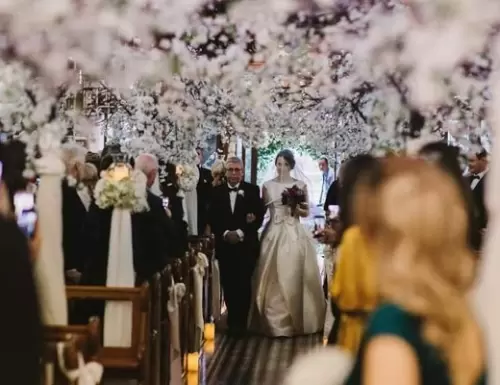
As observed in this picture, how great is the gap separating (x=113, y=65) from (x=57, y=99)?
0.50m

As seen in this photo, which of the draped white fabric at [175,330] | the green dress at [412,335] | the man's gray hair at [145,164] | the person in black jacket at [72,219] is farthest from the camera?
the man's gray hair at [145,164]

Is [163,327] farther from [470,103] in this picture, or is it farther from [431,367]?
[431,367]

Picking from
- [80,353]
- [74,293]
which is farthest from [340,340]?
[74,293]

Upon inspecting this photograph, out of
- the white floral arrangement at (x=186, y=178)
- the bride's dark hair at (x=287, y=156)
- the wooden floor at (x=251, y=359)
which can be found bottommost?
the wooden floor at (x=251, y=359)

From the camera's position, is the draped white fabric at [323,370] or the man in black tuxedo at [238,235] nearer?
the draped white fabric at [323,370]

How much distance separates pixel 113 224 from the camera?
6000mm

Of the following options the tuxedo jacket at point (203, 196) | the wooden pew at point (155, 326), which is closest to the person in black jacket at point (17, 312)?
the wooden pew at point (155, 326)

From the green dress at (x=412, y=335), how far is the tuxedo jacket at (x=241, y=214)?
7.91 m

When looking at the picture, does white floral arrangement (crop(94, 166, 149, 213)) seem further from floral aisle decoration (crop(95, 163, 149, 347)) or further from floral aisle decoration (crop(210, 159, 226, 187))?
floral aisle decoration (crop(210, 159, 226, 187))

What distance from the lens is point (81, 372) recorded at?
446 centimetres

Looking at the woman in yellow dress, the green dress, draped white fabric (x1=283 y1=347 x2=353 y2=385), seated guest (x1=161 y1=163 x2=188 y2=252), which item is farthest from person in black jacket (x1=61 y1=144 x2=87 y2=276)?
the green dress

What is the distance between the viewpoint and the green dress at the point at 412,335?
2318 mm

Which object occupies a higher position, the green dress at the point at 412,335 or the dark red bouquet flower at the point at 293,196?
the dark red bouquet flower at the point at 293,196

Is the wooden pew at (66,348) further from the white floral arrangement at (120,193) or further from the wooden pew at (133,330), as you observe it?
the white floral arrangement at (120,193)
